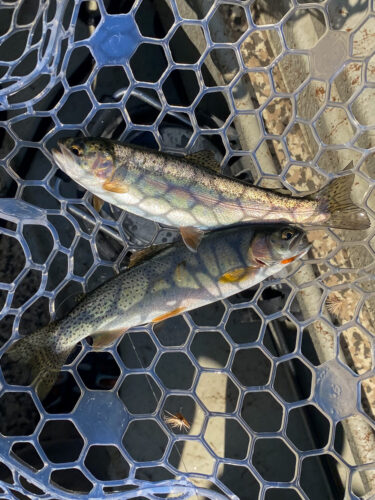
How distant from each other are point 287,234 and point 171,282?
0.49 m

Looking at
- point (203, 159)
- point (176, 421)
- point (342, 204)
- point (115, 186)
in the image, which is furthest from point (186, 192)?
point (176, 421)

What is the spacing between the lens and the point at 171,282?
1824mm

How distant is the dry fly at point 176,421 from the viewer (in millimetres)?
2728

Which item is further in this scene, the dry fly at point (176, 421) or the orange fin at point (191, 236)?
the dry fly at point (176, 421)

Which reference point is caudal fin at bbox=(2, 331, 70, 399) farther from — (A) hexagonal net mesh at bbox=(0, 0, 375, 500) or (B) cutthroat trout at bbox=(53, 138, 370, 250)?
(B) cutthroat trout at bbox=(53, 138, 370, 250)

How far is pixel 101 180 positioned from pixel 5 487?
4.09 ft

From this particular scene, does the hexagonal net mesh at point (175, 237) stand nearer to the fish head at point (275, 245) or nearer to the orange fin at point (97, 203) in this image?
the orange fin at point (97, 203)

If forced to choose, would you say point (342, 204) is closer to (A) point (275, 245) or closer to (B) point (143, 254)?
(A) point (275, 245)

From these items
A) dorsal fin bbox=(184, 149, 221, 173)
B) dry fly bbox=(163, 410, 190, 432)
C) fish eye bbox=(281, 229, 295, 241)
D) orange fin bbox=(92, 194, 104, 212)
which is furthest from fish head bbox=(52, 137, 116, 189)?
dry fly bbox=(163, 410, 190, 432)

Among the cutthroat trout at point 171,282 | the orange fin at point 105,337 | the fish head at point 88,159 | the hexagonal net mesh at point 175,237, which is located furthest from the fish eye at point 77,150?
the orange fin at point 105,337

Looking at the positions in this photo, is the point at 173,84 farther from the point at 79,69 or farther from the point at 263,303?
the point at 263,303

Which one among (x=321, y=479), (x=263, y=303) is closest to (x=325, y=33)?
(x=263, y=303)

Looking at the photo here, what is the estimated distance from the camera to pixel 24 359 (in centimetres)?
190

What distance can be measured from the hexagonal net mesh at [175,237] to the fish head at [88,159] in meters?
0.32
